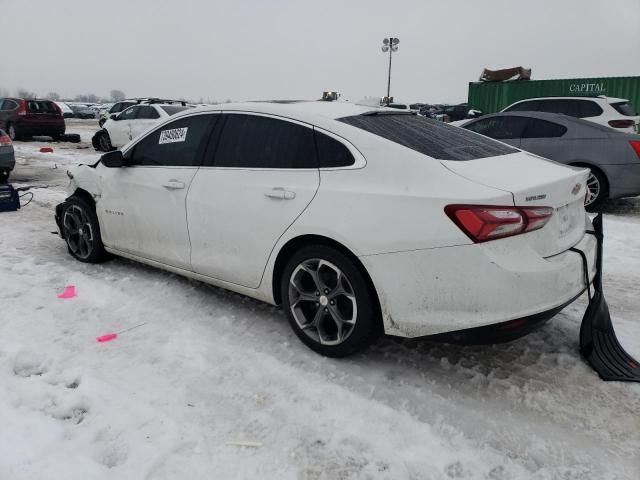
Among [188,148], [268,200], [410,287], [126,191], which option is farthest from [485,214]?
[126,191]

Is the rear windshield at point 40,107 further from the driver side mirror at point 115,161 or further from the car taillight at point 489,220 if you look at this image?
the car taillight at point 489,220

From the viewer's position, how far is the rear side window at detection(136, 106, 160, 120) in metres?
14.5

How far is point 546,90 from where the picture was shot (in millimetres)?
20859

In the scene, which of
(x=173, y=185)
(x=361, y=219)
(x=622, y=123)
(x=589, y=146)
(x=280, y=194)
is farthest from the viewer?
(x=622, y=123)

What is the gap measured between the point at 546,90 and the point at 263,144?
20.8m

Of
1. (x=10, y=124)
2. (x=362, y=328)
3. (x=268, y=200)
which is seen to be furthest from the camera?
(x=10, y=124)

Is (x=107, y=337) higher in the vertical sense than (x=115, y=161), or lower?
lower

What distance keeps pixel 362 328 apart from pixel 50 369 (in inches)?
74.3

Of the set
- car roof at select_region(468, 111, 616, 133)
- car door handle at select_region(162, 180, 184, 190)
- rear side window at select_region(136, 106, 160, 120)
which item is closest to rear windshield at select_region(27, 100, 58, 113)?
rear side window at select_region(136, 106, 160, 120)

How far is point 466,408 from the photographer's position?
2680 mm

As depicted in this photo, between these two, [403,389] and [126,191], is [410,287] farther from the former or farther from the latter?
[126,191]

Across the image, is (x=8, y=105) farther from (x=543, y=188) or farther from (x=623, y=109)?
(x=543, y=188)

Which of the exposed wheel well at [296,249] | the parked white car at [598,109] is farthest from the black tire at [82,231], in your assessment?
the parked white car at [598,109]

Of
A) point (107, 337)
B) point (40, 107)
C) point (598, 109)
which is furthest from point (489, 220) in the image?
point (40, 107)
